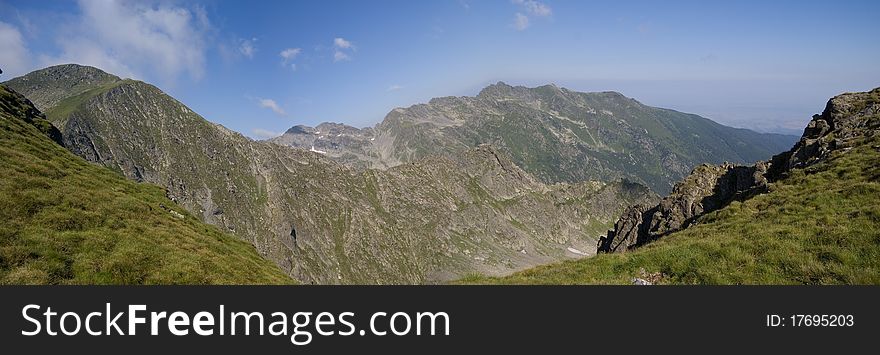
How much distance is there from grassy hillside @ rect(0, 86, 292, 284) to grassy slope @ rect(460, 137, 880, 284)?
53.1 ft

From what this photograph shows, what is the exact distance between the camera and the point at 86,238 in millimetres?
22828

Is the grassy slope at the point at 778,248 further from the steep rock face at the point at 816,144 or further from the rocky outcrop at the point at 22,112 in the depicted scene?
the rocky outcrop at the point at 22,112

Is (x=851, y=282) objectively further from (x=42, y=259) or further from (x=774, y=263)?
(x=42, y=259)

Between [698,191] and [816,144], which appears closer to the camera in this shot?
[816,144]

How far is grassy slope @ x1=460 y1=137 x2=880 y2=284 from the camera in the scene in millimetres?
15234

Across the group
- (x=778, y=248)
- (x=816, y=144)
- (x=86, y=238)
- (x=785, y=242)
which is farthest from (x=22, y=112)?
(x=816, y=144)

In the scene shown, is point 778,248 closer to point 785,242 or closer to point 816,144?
point 785,242

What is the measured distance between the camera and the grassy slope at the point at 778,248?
1523 cm

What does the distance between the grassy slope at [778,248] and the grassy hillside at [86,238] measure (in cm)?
1620

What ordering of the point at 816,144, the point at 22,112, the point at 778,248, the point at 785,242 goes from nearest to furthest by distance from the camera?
the point at 778,248 < the point at 785,242 < the point at 816,144 < the point at 22,112

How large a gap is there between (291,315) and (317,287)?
1.33m

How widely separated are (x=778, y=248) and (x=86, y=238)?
3372cm

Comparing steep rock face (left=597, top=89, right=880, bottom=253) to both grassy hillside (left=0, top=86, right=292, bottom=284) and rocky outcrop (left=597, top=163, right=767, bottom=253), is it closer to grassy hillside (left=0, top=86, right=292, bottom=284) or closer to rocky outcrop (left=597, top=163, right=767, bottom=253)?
rocky outcrop (left=597, top=163, right=767, bottom=253)

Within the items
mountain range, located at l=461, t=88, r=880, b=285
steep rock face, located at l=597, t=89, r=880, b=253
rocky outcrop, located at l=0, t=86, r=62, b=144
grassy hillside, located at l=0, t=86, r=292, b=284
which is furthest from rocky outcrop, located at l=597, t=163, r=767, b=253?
rocky outcrop, located at l=0, t=86, r=62, b=144
